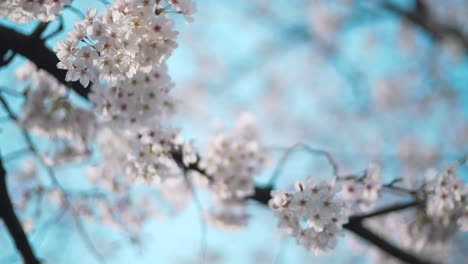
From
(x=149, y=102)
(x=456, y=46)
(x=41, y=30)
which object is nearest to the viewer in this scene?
(x=41, y=30)

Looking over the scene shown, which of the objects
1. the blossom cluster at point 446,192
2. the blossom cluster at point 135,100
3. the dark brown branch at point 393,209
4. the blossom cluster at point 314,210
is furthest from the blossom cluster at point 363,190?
the blossom cluster at point 135,100

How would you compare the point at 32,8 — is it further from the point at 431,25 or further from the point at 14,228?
the point at 431,25

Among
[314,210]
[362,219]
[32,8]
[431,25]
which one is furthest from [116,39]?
[431,25]

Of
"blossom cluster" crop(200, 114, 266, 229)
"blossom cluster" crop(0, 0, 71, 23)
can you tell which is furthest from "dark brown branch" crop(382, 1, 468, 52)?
"blossom cluster" crop(0, 0, 71, 23)

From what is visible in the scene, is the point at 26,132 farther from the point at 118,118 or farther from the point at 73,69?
the point at 73,69

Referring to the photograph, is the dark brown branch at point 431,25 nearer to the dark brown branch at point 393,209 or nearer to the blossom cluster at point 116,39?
the dark brown branch at point 393,209

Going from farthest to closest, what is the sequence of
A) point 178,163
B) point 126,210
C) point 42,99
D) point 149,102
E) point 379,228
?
point 379,228 < point 126,210 < point 42,99 < point 178,163 < point 149,102

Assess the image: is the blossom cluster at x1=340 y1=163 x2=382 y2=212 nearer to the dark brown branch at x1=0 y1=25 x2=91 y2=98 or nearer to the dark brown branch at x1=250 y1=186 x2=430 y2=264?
the dark brown branch at x1=250 y1=186 x2=430 y2=264

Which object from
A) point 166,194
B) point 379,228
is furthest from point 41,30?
point 379,228
